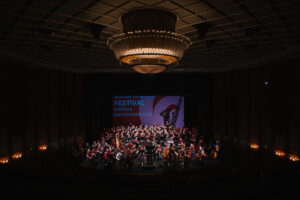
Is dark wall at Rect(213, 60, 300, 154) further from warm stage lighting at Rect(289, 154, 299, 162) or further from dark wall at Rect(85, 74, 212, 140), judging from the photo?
dark wall at Rect(85, 74, 212, 140)

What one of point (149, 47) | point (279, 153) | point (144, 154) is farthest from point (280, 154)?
point (149, 47)

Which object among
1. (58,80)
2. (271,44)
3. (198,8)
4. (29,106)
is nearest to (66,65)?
(58,80)

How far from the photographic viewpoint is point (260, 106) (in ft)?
30.7

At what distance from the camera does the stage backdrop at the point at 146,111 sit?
592 inches

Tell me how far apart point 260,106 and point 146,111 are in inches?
317

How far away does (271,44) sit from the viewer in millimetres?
6801

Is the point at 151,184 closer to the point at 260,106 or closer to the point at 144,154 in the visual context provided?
the point at 144,154

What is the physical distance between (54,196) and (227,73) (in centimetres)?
1057

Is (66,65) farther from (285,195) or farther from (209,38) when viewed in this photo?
(285,195)

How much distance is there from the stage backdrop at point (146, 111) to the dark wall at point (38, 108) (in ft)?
12.2

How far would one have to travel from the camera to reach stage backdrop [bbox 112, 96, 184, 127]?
592 inches

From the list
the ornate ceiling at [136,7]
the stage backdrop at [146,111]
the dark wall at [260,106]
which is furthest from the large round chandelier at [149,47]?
the stage backdrop at [146,111]

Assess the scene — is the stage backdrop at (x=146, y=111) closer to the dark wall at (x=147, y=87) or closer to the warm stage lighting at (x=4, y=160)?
the dark wall at (x=147, y=87)

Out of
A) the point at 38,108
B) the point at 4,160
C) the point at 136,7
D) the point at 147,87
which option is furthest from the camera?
the point at 147,87
